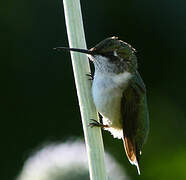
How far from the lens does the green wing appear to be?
2498 millimetres

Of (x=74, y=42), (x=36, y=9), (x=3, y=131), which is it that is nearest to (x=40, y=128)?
(x=3, y=131)

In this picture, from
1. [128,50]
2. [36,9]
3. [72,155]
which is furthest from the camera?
[36,9]

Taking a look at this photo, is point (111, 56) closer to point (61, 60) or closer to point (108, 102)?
point (108, 102)

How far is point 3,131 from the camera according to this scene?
11.0 feet

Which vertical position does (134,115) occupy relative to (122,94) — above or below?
below

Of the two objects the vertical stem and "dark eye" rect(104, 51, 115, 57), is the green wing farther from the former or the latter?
the vertical stem

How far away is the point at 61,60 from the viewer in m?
3.99

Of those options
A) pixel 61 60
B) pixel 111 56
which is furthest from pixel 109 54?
pixel 61 60

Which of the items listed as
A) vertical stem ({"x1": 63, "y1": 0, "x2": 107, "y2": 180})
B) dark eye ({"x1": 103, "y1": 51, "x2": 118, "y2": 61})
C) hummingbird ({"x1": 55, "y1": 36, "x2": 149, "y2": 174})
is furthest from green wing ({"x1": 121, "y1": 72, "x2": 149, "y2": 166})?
vertical stem ({"x1": 63, "y1": 0, "x2": 107, "y2": 180})

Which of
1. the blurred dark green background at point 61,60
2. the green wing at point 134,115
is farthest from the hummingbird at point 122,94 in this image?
the blurred dark green background at point 61,60

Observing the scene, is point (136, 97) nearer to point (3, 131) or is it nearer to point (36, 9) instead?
point (3, 131)

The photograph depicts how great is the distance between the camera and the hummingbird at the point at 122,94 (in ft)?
7.89

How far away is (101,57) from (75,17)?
896 millimetres

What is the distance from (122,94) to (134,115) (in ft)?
0.42
